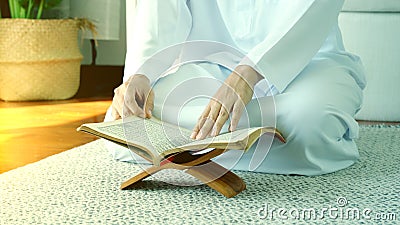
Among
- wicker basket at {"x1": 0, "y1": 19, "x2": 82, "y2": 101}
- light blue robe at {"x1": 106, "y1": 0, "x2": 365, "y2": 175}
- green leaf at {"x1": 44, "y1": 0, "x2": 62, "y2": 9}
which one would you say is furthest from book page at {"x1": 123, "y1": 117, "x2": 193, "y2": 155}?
green leaf at {"x1": 44, "y1": 0, "x2": 62, "y2": 9}

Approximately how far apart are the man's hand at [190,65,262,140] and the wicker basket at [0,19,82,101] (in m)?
1.67

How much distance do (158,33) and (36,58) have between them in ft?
4.58

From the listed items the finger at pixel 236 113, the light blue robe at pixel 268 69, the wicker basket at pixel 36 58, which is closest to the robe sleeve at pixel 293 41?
the light blue robe at pixel 268 69

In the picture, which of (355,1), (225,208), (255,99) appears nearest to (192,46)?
(255,99)

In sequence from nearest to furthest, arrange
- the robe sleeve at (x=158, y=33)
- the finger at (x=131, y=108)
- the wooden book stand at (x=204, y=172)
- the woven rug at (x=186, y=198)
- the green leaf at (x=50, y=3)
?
the woven rug at (x=186, y=198), the wooden book stand at (x=204, y=172), the finger at (x=131, y=108), the robe sleeve at (x=158, y=33), the green leaf at (x=50, y=3)

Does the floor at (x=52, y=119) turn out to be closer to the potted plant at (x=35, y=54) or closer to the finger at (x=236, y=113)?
the potted plant at (x=35, y=54)

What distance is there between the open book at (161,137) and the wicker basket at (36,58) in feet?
5.12

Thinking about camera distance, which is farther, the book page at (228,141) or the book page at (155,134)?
the book page at (155,134)

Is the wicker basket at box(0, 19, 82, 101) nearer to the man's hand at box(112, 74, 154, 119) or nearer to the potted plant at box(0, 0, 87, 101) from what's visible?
the potted plant at box(0, 0, 87, 101)

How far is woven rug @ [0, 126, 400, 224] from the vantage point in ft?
3.88

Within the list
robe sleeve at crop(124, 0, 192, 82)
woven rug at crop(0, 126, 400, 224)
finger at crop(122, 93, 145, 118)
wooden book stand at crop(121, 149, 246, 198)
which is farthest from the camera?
robe sleeve at crop(124, 0, 192, 82)

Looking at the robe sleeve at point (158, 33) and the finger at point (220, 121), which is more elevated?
the robe sleeve at point (158, 33)

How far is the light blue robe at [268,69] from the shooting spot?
148cm

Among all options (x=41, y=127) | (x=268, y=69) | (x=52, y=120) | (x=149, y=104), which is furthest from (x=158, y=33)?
(x=52, y=120)
